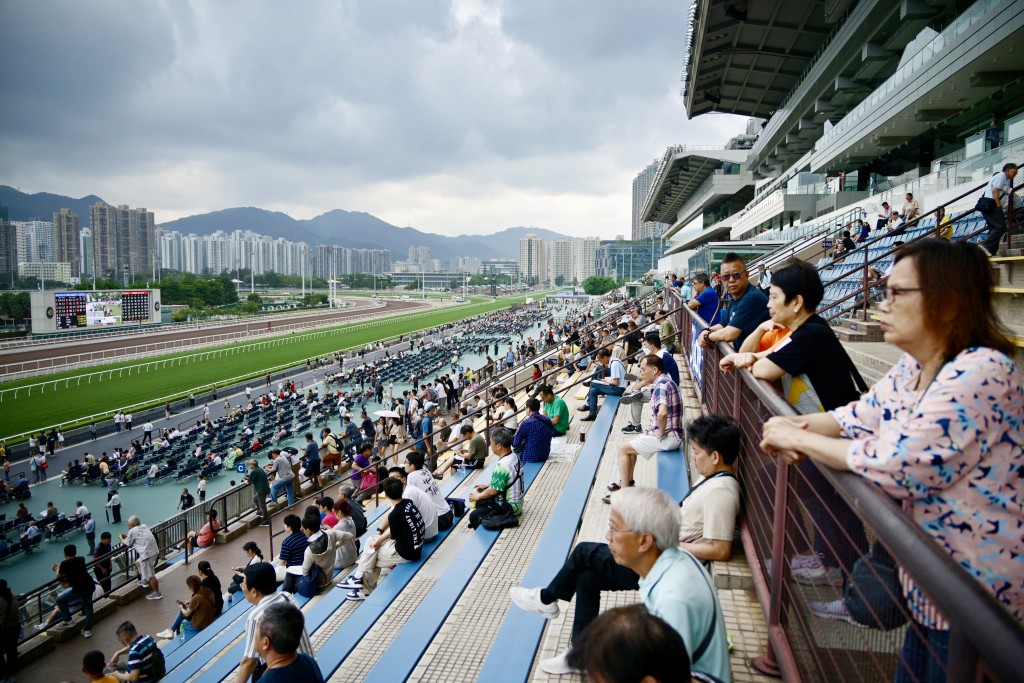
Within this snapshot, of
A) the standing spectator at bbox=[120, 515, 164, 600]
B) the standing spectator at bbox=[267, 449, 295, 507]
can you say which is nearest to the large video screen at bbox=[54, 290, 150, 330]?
the standing spectator at bbox=[267, 449, 295, 507]

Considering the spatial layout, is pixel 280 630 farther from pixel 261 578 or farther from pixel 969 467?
pixel 969 467

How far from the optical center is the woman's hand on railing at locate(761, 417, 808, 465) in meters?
1.88

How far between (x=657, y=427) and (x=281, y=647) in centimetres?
384

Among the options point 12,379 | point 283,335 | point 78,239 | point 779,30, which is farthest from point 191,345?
point 78,239

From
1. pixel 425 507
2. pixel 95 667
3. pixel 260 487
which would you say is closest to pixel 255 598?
pixel 425 507

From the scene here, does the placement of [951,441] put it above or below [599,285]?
below

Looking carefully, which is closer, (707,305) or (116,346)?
(707,305)

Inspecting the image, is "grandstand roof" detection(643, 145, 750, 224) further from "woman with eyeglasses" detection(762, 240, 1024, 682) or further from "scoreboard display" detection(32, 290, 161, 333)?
"scoreboard display" detection(32, 290, 161, 333)

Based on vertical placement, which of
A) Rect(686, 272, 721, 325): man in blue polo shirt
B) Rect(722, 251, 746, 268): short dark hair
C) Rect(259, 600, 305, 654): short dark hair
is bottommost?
Rect(259, 600, 305, 654): short dark hair

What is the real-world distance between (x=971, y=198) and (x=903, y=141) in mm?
12201

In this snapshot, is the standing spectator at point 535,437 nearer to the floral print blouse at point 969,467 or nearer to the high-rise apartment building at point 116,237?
the floral print blouse at point 969,467

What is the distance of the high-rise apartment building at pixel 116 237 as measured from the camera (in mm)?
185750

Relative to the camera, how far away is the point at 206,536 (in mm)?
12195

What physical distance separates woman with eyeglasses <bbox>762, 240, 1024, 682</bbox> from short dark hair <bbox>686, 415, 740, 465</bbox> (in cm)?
167
